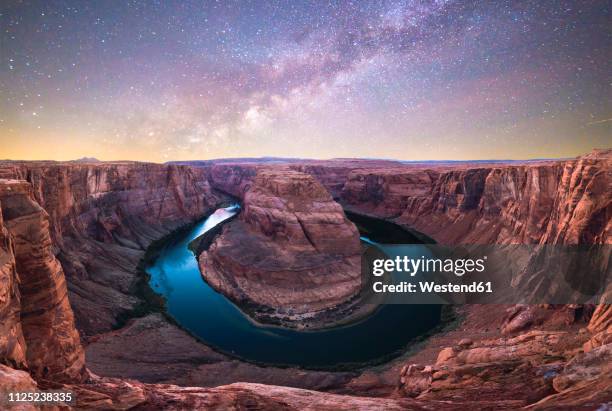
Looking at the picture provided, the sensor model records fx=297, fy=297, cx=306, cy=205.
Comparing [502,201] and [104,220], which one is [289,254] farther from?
[502,201]

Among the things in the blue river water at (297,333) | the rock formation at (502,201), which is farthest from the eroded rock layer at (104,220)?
the rock formation at (502,201)

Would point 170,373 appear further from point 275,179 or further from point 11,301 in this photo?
point 275,179

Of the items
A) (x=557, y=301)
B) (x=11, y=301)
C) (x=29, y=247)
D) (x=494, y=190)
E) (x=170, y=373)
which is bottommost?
(x=170, y=373)

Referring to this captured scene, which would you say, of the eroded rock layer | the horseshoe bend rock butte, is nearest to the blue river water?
the horseshoe bend rock butte

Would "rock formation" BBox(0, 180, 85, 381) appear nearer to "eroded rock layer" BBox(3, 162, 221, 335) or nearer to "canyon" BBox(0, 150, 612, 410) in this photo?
"canyon" BBox(0, 150, 612, 410)

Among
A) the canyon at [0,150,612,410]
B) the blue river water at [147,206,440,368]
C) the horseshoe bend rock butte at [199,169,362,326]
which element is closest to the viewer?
the canyon at [0,150,612,410]

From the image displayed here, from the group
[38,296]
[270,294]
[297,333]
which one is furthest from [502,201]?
[38,296]

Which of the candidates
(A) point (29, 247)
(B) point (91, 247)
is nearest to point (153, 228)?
(B) point (91, 247)
